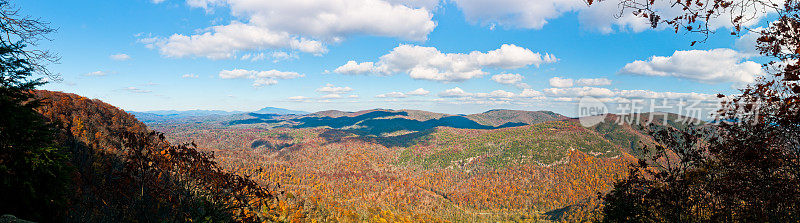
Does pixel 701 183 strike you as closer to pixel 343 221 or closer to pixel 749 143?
pixel 749 143

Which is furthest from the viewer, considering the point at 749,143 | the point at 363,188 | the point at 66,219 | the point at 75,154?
the point at 363,188

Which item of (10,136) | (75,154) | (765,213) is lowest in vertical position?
(75,154)

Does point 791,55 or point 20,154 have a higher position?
point 791,55

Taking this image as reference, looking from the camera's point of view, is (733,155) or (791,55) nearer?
(791,55)

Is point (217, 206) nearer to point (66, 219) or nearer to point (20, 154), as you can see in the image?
point (66, 219)

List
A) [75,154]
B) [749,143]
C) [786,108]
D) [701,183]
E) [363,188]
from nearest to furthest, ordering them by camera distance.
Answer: [786,108]
[749,143]
[701,183]
[75,154]
[363,188]

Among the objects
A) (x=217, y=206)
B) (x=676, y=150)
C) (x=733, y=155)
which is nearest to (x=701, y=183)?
(x=676, y=150)

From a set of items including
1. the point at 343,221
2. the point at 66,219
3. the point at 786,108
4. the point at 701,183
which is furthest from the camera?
the point at 343,221

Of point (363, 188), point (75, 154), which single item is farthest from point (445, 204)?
point (75, 154)

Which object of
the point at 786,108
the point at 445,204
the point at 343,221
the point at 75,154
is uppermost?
the point at 786,108
